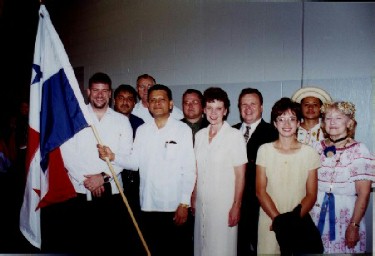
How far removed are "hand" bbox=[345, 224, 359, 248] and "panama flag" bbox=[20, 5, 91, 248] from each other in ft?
6.54

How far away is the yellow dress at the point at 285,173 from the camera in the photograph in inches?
94.0

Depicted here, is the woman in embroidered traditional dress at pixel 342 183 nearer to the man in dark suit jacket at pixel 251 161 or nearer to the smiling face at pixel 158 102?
the man in dark suit jacket at pixel 251 161

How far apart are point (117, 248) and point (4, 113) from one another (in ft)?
7.33

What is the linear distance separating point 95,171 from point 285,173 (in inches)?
58.0

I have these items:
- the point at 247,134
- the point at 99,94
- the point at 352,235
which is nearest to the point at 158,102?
the point at 99,94

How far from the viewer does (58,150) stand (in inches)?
104

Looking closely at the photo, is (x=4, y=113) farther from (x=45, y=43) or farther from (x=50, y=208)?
(x=45, y=43)

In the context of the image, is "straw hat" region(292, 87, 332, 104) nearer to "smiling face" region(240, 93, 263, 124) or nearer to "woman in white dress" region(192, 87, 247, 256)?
"smiling face" region(240, 93, 263, 124)

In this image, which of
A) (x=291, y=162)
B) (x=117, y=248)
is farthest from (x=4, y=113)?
(x=291, y=162)

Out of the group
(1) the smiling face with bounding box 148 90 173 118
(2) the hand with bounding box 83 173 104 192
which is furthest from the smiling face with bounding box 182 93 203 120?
(2) the hand with bounding box 83 173 104 192

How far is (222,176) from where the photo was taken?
98.5 inches

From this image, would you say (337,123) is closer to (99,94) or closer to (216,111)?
(216,111)

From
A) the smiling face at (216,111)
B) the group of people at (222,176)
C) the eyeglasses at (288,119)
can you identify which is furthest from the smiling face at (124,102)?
the eyeglasses at (288,119)

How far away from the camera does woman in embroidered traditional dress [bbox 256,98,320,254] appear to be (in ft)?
7.83
